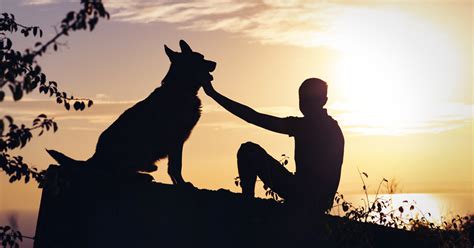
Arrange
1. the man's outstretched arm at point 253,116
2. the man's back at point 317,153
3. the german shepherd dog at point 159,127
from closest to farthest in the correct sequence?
the man's back at point 317,153 → the man's outstretched arm at point 253,116 → the german shepherd dog at point 159,127

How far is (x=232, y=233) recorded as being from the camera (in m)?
6.29

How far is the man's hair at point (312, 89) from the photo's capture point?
19.6ft

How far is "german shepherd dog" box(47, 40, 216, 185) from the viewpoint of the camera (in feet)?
23.5

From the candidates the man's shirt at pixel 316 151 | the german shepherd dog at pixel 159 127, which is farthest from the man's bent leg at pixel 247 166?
the german shepherd dog at pixel 159 127

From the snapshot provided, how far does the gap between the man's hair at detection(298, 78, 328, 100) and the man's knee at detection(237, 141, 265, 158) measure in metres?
0.68

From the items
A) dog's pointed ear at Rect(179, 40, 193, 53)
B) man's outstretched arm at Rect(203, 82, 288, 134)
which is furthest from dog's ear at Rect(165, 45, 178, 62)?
man's outstretched arm at Rect(203, 82, 288, 134)

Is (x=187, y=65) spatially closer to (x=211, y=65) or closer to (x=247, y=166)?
(x=211, y=65)

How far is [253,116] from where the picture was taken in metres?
6.12

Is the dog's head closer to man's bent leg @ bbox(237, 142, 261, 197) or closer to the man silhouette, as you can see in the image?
the man silhouette

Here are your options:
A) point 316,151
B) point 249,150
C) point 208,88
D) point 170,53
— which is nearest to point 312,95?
point 316,151

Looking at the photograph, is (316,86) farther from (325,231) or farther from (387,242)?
(387,242)

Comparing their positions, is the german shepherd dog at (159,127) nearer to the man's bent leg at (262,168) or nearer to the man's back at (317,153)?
the man's bent leg at (262,168)

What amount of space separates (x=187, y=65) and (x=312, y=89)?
6.75 feet

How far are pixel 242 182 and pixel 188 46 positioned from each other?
2065mm
